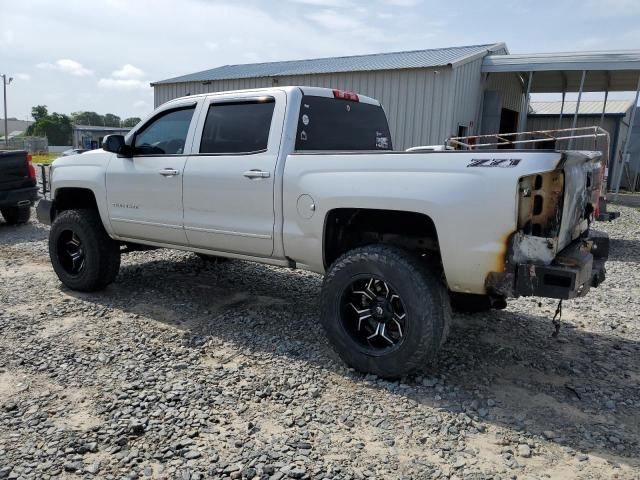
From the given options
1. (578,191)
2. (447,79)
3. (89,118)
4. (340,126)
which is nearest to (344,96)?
(340,126)

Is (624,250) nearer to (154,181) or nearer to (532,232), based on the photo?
(532,232)

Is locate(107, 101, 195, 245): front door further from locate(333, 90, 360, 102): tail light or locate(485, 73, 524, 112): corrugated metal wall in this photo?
locate(485, 73, 524, 112): corrugated metal wall

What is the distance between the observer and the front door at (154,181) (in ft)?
15.3

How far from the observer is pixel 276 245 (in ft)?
13.3

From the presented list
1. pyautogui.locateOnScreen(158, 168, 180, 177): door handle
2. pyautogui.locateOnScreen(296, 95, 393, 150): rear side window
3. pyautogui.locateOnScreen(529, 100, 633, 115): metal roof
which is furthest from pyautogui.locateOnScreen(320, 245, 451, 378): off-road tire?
pyautogui.locateOnScreen(529, 100, 633, 115): metal roof

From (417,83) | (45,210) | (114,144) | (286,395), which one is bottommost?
(286,395)

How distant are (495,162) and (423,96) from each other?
35.3 feet

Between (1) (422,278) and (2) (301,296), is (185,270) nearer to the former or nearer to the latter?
(2) (301,296)

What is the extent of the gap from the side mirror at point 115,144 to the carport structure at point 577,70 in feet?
38.3

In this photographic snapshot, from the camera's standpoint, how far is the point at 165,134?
4910mm

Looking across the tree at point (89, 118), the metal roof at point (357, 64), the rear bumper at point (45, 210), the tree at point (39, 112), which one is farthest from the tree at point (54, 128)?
the rear bumper at point (45, 210)

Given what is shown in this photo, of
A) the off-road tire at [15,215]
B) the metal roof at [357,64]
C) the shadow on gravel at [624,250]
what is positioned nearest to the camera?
the shadow on gravel at [624,250]

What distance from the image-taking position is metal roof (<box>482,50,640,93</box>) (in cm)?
1242

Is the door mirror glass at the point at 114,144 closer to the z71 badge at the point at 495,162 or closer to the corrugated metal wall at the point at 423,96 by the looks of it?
the z71 badge at the point at 495,162
